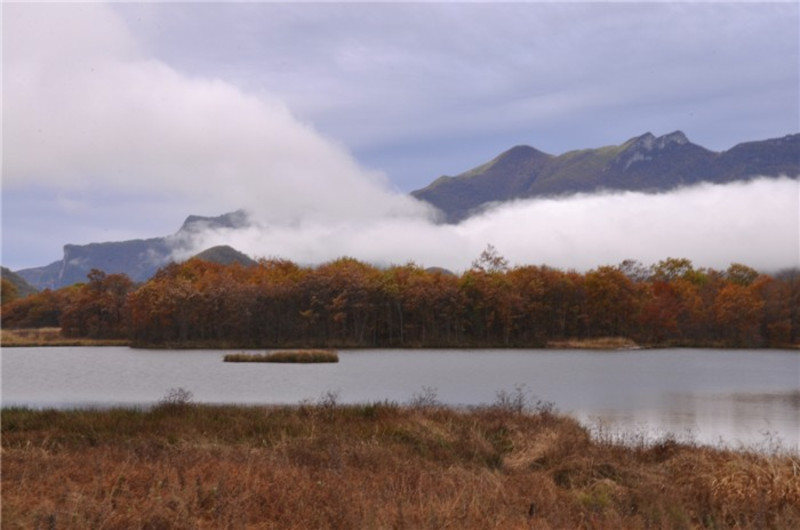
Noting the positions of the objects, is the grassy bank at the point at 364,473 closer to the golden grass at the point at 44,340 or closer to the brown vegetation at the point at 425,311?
the brown vegetation at the point at 425,311

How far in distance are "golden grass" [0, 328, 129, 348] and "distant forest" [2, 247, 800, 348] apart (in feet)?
7.59

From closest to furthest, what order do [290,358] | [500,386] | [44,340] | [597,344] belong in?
[500,386] < [290,358] < [597,344] < [44,340]

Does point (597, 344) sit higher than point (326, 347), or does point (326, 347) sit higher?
point (326, 347)

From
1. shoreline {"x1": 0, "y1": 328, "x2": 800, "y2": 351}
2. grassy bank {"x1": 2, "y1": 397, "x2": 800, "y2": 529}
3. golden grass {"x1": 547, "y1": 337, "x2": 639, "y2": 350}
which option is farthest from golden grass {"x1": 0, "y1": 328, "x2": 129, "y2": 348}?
grassy bank {"x1": 2, "y1": 397, "x2": 800, "y2": 529}

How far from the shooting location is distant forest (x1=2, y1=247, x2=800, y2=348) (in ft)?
333

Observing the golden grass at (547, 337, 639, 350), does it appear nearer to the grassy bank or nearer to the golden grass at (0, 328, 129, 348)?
the golden grass at (0, 328, 129, 348)

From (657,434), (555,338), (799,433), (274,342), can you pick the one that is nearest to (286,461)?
(657,434)

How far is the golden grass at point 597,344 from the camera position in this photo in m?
98.5

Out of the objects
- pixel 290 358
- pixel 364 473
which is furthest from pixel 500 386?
pixel 364 473

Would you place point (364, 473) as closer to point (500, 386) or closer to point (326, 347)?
point (500, 386)

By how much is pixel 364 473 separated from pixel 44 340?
110 m

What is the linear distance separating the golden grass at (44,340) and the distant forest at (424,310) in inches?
91.0

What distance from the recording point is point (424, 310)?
10325cm

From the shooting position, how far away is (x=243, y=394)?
35406mm
